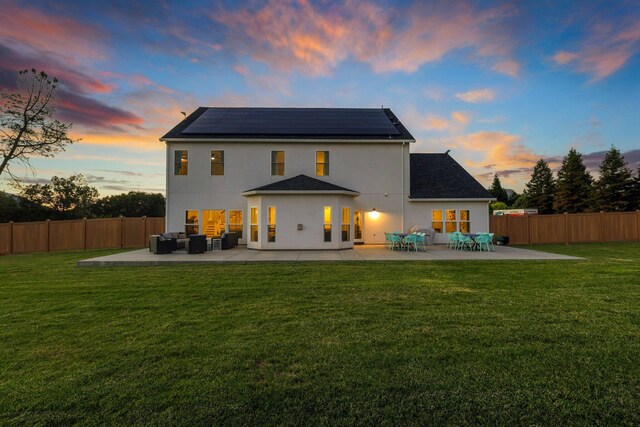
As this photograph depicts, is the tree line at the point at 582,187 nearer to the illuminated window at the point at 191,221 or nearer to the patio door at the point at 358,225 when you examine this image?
the patio door at the point at 358,225

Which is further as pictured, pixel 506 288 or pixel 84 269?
pixel 84 269

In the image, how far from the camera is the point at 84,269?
9891mm

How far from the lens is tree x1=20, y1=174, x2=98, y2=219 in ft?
121

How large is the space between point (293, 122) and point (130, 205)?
46.7 meters

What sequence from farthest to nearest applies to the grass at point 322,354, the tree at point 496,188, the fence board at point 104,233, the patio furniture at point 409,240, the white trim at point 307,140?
the tree at point 496,188 < the fence board at point 104,233 < the white trim at point 307,140 < the patio furniture at point 409,240 < the grass at point 322,354

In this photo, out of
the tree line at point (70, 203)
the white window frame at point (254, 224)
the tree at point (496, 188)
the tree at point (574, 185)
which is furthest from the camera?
the tree at point (496, 188)

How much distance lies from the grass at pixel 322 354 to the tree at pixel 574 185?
149 feet

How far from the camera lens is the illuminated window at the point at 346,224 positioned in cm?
1508

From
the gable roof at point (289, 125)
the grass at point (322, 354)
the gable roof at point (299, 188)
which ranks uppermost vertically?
the gable roof at point (289, 125)

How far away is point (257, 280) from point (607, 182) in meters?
50.2

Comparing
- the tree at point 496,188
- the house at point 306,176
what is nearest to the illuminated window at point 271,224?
the house at point 306,176

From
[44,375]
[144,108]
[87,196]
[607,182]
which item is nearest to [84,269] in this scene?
[44,375]

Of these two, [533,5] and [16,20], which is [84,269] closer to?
[16,20]

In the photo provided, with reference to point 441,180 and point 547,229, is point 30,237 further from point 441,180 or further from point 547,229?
point 547,229
